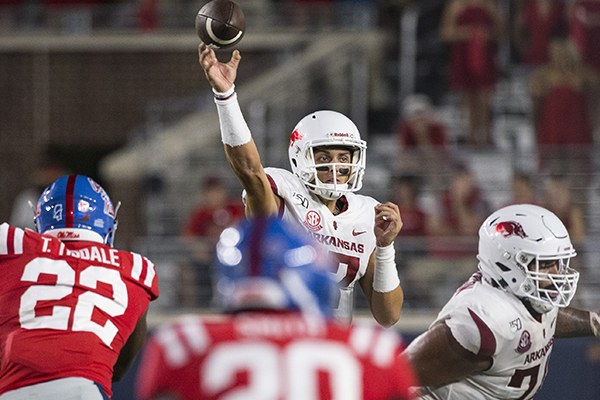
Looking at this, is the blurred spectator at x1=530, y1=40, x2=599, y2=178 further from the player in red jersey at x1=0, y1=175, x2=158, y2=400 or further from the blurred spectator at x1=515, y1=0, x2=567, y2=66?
the player in red jersey at x1=0, y1=175, x2=158, y2=400

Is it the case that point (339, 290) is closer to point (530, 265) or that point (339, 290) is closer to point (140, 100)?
point (530, 265)

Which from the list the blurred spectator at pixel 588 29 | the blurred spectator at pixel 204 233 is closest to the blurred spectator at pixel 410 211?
the blurred spectator at pixel 204 233

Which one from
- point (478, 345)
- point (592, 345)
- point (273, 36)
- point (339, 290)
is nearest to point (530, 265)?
point (478, 345)

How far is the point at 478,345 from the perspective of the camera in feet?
11.7

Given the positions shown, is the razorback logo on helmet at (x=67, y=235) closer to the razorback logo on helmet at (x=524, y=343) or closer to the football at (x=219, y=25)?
the football at (x=219, y=25)

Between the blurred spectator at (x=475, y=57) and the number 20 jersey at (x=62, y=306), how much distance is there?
6.65m

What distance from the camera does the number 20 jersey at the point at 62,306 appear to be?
123 inches

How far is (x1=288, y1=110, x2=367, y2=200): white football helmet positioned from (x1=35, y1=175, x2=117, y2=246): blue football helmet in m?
0.96

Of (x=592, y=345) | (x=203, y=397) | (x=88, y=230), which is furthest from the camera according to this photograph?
(x=592, y=345)

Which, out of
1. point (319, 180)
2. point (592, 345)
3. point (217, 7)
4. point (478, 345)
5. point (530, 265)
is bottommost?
point (592, 345)

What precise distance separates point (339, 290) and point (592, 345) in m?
3.09

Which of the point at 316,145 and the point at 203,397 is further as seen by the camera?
the point at 316,145

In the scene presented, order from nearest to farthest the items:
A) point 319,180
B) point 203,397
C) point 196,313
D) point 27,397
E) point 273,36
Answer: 1. point 203,397
2. point 27,397
3. point 319,180
4. point 196,313
5. point 273,36

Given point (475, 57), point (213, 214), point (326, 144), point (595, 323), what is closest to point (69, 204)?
point (326, 144)
